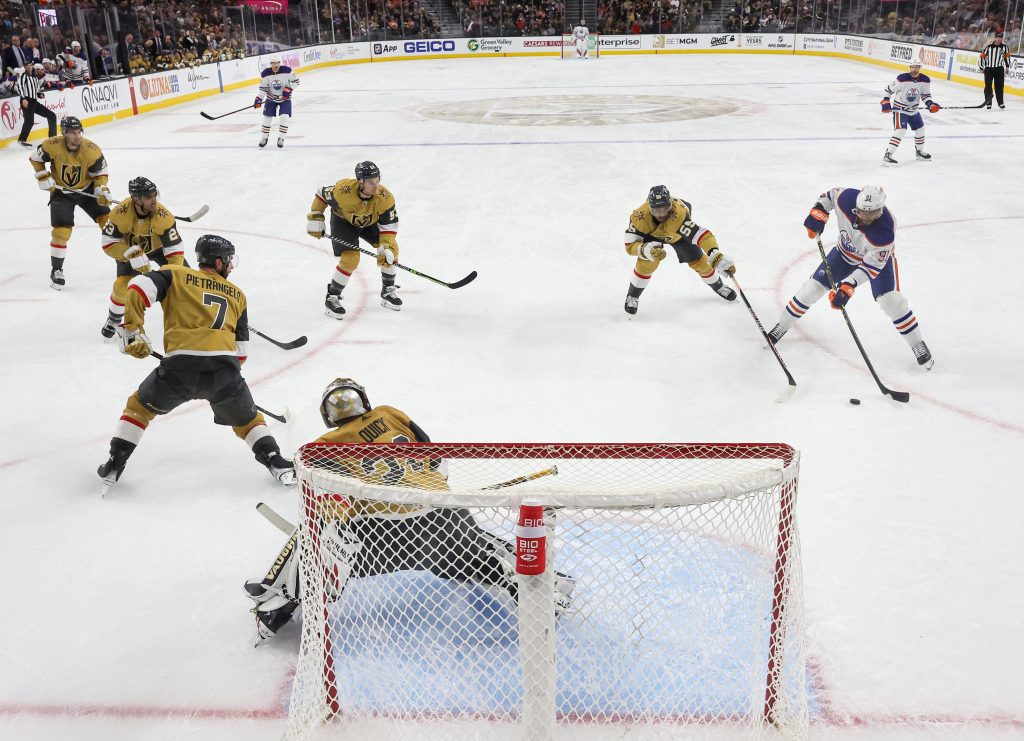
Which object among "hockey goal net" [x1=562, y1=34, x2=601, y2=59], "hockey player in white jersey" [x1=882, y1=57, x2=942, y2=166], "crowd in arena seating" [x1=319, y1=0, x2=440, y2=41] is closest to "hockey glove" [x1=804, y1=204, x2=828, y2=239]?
"hockey player in white jersey" [x1=882, y1=57, x2=942, y2=166]

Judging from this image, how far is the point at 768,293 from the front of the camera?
614 cm

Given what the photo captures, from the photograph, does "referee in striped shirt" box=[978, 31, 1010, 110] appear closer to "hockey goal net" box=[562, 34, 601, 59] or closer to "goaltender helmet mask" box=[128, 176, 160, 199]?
"hockey goal net" box=[562, 34, 601, 59]

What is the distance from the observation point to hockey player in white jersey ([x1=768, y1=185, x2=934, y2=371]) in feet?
15.1

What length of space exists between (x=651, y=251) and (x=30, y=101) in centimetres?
1065

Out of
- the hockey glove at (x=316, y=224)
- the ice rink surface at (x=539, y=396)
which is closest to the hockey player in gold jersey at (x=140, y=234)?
the ice rink surface at (x=539, y=396)

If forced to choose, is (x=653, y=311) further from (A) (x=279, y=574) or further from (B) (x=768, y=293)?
(A) (x=279, y=574)

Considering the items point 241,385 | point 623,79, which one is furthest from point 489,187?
point 623,79

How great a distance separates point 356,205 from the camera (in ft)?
18.4

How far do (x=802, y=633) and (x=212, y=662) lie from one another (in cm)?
184

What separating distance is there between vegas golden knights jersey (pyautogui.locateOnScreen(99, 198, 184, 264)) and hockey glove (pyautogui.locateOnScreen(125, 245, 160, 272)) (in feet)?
0.21

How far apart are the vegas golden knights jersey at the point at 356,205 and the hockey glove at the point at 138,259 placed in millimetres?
1103

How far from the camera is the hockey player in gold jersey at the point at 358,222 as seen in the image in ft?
18.3

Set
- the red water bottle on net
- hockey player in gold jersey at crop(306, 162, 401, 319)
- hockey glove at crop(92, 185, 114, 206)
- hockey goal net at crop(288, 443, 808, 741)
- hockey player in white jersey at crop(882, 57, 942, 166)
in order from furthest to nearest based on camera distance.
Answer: hockey player in white jersey at crop(882, 57, 942, 166)
hockey glove at crop(92, 185, 114, 206)
hockey player in gold jersey at crop(306, 162, 401, 319)
hockey goal net at crop(288, 443, 808, 741)
the red water bottle on net

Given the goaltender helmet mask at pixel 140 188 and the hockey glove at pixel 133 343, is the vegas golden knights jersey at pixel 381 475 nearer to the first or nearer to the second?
the hockey glove at pixel 133 343
